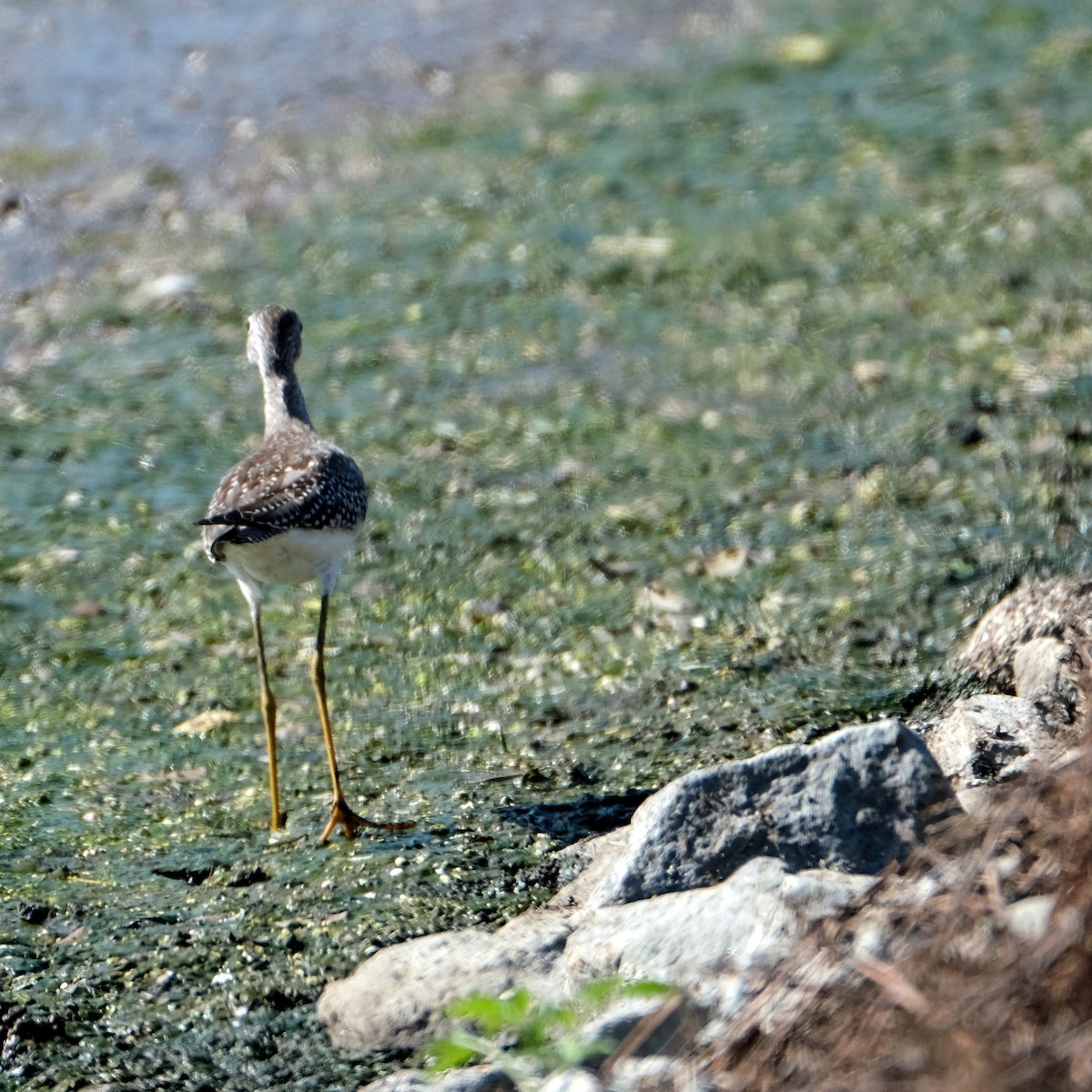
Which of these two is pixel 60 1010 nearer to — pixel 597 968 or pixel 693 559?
pixel 597 968

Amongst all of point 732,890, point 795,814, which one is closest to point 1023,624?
point 795,814

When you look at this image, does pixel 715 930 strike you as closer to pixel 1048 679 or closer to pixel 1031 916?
pixel 1031 916

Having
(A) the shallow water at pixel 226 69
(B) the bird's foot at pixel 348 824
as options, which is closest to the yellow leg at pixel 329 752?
(B) the bird's foot at pixel 348 824

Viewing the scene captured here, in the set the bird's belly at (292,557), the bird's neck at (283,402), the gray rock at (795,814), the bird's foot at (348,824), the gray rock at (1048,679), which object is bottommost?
the bird's foot at (348,824)

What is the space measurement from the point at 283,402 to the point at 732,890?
344cm

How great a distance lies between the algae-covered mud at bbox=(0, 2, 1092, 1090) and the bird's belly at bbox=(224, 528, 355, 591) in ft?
2.01

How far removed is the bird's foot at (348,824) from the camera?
5445 mm

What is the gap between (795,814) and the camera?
454cm

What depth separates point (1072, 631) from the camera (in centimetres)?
539

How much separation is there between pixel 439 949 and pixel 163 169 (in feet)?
27.4

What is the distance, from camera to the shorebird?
5.63 metres

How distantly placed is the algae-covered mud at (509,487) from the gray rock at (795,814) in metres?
0.58

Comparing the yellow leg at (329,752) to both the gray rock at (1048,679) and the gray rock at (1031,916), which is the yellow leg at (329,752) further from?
the gray rock at (1031,916)

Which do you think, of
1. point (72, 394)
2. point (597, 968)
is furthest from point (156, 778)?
point (72, 394)
